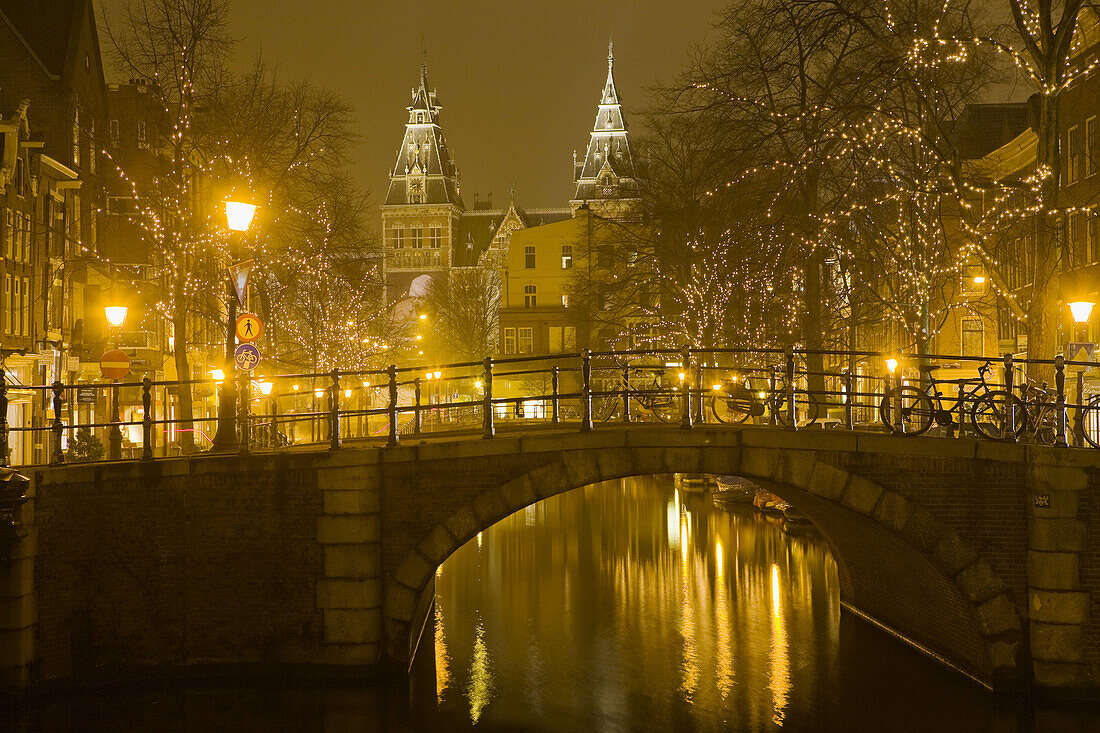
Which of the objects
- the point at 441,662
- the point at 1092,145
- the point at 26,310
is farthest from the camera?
the point at 26,310

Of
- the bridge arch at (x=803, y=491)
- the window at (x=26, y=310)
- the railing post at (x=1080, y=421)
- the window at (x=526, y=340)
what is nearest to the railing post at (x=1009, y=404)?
the railing post at (x=1080, y=421)

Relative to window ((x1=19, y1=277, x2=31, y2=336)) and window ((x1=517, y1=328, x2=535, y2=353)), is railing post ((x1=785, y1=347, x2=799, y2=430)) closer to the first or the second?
window ((x1=19, y1=277, x2=31, y2=336))

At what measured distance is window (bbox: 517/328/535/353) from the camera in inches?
2884

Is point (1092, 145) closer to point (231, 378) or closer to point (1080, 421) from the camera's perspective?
point (1080, 421)

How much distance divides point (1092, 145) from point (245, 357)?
23353mm

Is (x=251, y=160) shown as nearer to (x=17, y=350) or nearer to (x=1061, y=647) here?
(x=17, y=350)

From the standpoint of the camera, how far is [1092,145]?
3158 centimetres

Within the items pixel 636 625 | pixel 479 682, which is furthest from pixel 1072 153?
pixel 479 682

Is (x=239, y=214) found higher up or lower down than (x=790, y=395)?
higher up

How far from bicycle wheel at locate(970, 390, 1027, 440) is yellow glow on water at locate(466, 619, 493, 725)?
7.48m

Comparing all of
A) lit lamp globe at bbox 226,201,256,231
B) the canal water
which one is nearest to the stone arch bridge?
the canal water

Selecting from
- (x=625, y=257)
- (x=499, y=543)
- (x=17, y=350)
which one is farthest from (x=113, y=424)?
(x=625, y=257)

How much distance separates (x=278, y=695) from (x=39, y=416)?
2195cm

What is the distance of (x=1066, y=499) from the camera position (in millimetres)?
15453
